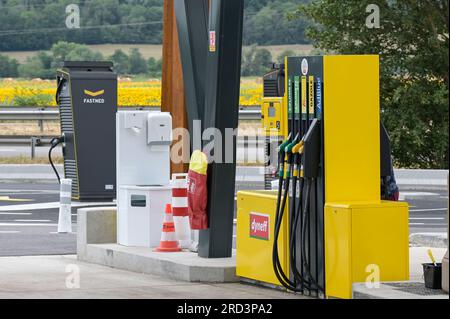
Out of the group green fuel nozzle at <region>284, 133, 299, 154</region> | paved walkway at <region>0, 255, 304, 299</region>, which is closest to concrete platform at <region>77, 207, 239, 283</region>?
paved walkway at <region>0, 255, 304, 299</region>

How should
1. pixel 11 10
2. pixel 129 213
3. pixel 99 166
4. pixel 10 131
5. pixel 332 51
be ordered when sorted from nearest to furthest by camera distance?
pixel 129 213, pixel 99 166, pixel 332 51, pixel 10 131, pixel 11 10

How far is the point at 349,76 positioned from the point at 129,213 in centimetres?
406

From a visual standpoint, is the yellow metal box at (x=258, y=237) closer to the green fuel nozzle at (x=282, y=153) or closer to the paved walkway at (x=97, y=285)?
the paved walkway at (x=97, y=285)

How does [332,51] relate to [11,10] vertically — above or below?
below

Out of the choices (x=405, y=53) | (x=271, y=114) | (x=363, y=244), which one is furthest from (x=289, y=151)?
(x=405, y=53)

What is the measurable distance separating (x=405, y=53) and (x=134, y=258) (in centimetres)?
1506

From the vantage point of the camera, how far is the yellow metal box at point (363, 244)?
10.1m

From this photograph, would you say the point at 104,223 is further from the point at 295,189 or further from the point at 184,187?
the point at 295,189

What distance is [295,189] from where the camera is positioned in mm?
10664

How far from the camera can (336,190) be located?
10375 mm

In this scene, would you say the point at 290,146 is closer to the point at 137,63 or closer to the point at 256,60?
the point at 256,60

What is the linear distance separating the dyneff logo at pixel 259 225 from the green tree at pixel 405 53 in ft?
47.4

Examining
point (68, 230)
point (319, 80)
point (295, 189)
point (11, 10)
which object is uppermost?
point (11, 10)

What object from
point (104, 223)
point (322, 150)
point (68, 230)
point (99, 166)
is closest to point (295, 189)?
point (322, 150)
